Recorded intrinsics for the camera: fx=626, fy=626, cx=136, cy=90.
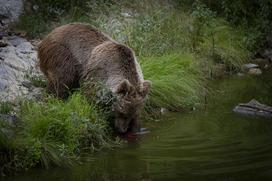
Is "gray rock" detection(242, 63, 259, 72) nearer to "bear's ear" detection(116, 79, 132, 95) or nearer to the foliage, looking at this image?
"bear's ear" detection(116, 79, 132, 95)

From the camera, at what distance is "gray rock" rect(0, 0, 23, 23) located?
1244 centimetres

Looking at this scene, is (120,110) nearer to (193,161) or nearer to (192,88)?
(193,161)

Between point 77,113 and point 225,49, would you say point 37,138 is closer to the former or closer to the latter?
point 77,113

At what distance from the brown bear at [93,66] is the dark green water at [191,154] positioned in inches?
21.1

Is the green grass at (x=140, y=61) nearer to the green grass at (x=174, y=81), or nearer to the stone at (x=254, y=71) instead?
the green grass at (x=174, y=81)

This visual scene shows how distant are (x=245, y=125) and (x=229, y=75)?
390cm

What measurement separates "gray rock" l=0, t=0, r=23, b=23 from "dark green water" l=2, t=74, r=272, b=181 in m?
4.23

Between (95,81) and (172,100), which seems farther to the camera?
(172,100)

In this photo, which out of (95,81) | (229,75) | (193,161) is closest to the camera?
(193,161)

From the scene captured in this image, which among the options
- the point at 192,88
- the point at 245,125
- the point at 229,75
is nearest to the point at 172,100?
the point at 192,88

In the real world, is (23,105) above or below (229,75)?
above

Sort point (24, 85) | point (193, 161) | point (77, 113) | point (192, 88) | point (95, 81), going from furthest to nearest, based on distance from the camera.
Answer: point (192, 88) < point (24, 85) < point (95, 81) < point (77, 113) < point (193, 161)

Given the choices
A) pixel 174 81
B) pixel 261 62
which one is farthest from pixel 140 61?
pixel 261 62

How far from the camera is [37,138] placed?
7.78 metres
